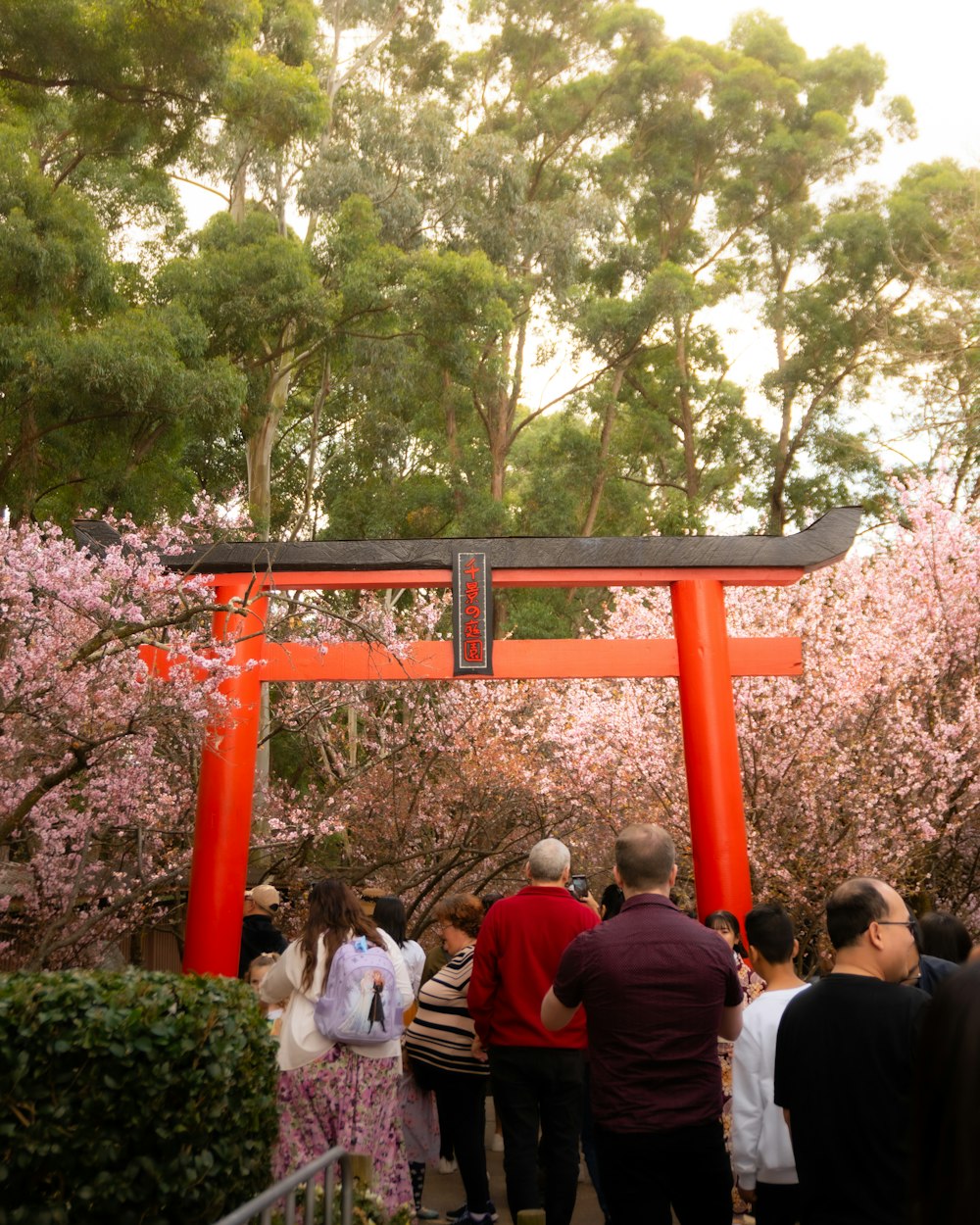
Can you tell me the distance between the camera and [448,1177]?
6340 mm

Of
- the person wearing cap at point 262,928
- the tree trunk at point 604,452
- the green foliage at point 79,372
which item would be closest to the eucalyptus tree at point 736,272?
the tree trunk at point 604,452

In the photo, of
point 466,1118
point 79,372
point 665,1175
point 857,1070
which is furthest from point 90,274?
point 857,1070

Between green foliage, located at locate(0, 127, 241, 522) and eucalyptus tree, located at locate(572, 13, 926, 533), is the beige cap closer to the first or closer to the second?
green foliage, located at locate(0, 127, 241, 522)

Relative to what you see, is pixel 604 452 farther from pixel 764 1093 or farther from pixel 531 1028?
pixel 764 1093

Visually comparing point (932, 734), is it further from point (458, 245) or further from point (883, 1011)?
point (458, 245)

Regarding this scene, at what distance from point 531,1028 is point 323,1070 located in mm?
782

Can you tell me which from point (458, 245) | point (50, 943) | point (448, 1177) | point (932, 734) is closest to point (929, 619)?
point (932, 734)

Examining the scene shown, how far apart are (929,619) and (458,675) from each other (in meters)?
5.32

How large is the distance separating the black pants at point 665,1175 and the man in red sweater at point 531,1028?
1.17 meters

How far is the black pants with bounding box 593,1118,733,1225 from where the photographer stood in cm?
305

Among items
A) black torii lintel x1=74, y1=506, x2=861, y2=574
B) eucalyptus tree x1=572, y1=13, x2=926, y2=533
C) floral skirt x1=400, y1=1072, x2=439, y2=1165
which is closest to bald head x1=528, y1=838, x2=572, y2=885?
floral skirt x1=400, y1=1072, x2=439, y2=1165

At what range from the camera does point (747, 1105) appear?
11.2 ft

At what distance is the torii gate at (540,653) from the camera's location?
835 centimetres

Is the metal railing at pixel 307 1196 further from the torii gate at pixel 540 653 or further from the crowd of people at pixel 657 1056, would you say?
the torii gate at pixel 540 653
